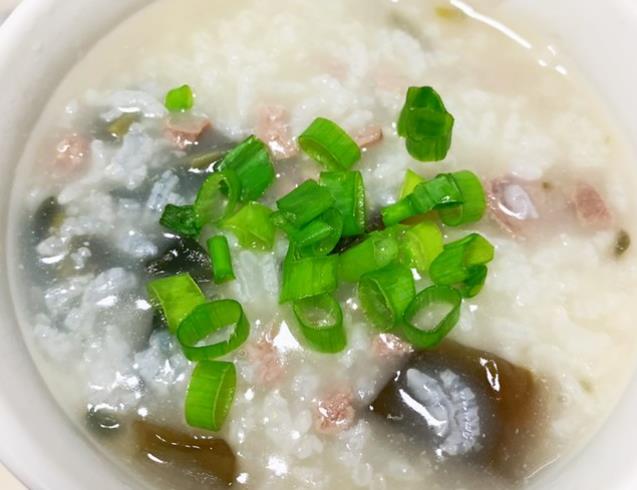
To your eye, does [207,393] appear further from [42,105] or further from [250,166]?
[42,105]

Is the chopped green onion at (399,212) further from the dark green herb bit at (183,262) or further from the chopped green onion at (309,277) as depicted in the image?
the dark green herb bit at (183,262)

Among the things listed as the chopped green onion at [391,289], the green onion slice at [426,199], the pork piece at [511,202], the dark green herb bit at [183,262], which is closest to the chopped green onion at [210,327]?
the dark green herb bit at [183,262]

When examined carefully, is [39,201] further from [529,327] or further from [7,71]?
[529,327]

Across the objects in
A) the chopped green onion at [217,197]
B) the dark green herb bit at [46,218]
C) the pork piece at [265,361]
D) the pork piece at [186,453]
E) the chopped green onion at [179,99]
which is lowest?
the pork piece at [186,453]

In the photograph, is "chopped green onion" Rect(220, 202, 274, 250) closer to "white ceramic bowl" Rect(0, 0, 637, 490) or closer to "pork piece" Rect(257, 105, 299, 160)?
"pork piece" Rect(257, 105, 299, 160)

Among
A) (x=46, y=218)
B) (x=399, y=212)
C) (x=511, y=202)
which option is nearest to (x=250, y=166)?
(x=399, y=212)

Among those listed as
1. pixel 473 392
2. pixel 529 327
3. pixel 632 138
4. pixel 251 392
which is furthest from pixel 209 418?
pixel 632 138
